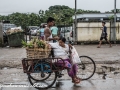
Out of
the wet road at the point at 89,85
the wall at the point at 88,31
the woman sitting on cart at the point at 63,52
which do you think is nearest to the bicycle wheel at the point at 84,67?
the wet road at the point at 89,85

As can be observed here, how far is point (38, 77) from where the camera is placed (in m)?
7.92

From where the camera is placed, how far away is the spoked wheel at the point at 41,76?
7516 mm

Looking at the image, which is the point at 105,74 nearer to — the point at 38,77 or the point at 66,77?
the point at 66,77

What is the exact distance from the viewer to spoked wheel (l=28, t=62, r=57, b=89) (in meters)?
7.52

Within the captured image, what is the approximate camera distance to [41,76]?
7797 mm

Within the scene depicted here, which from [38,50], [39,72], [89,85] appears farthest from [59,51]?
[89,85]

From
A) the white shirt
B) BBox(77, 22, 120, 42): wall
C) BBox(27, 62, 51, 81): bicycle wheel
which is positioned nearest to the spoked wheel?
BBox(27, 62, 51, 81): bicycle wheel

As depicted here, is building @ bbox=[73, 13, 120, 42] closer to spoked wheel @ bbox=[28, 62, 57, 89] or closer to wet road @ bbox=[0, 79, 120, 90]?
wet road @ bbox=[0, 79, 120, 90]

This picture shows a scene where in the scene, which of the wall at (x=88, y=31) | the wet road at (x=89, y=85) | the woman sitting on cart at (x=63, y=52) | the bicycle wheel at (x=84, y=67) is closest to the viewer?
the wet road at (x=89, y=85)

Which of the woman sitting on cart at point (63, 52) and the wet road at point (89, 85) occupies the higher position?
the woman sitting on cart at point (63, 52)

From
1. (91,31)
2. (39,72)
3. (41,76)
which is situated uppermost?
(91,31)

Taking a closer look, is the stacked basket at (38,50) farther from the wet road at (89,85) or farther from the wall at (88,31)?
the wall at (88,31)

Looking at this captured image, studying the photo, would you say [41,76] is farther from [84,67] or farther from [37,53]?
[84,67]

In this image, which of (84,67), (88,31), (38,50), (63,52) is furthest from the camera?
(88,31)
